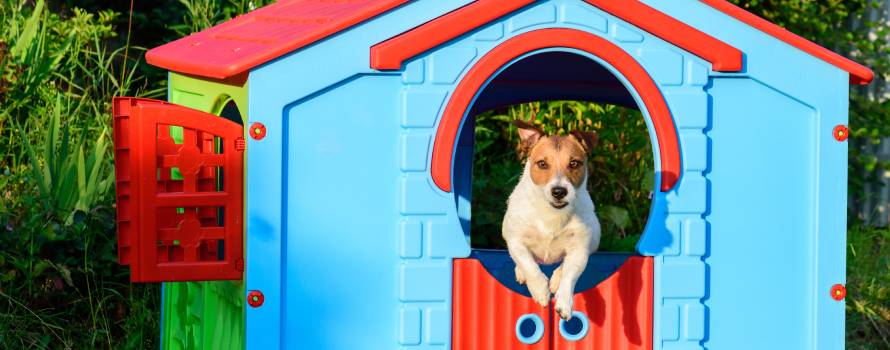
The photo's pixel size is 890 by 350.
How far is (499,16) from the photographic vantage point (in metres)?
4.17

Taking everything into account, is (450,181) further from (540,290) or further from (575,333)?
(575,333)

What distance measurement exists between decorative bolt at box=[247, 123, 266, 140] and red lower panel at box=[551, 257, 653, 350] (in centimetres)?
115

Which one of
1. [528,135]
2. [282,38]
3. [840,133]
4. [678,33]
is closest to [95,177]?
[282,38]

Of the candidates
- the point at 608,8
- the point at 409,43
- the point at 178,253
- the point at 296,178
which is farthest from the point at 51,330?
the point at 608,8

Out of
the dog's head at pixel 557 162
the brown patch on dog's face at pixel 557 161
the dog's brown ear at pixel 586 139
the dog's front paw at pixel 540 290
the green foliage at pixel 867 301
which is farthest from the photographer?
the green foliage at pixel 867 301

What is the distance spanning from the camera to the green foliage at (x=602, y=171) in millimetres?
7180

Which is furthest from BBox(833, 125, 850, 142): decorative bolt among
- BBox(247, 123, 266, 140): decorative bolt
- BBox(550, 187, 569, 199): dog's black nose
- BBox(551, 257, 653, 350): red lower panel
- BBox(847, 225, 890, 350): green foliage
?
BBox(847, 225, 890, 350): green foliage

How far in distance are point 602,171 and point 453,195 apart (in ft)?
11.4

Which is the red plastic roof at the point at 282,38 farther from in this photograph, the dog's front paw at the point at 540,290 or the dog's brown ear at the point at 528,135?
the dog's front paw at the point at 540,290

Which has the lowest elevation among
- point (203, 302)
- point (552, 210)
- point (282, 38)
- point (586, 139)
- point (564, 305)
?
point (203, 302)

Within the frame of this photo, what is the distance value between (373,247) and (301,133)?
0.43 meters

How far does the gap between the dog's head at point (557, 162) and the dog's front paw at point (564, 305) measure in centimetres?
35

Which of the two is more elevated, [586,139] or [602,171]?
[586,139]

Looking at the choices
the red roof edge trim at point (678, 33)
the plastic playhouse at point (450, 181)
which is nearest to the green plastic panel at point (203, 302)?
the plastic playhouse at point (450, 181)
